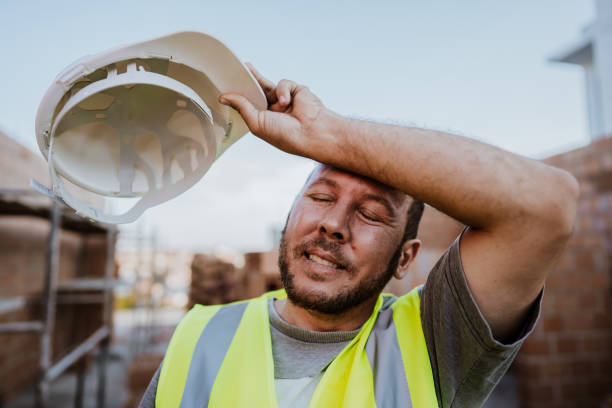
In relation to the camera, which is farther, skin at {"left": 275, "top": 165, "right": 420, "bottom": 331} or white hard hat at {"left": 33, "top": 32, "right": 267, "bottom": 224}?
skin at {"left": 275, "top": 165, "right": 420, "bottom": 331}

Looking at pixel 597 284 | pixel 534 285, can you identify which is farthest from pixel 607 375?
pixel 534 285

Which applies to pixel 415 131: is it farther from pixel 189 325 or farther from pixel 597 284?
pixel 597 284

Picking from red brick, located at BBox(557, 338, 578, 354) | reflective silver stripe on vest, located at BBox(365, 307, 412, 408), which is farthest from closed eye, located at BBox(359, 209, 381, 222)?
red brick, located at BBox(557, 338, 578, 354)

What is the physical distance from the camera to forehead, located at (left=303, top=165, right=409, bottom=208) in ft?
4.39

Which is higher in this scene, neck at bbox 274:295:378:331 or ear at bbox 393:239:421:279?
ear at bbox 393:239:421:279

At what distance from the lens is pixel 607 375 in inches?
151

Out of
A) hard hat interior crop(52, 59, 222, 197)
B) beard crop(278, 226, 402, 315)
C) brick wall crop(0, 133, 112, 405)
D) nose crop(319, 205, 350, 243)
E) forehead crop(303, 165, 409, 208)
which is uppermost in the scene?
hard hat interior crop(52, 59, 222, 197)

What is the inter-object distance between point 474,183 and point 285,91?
0.59 meters

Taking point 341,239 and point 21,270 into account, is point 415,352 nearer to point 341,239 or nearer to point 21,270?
point 341,239

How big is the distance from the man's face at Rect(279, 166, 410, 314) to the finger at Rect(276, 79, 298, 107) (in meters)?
0.30

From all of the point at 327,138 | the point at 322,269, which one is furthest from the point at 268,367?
the point at 327,138

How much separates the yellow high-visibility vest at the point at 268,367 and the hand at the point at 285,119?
63 cm

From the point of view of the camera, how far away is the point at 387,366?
122 cm

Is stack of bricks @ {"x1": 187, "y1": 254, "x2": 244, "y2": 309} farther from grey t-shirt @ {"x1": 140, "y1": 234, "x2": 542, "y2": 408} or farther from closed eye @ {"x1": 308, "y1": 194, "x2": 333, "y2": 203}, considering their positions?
closed eye @ {"x1": 308, "y1": 194, "x2": 333, "y2": 203}
